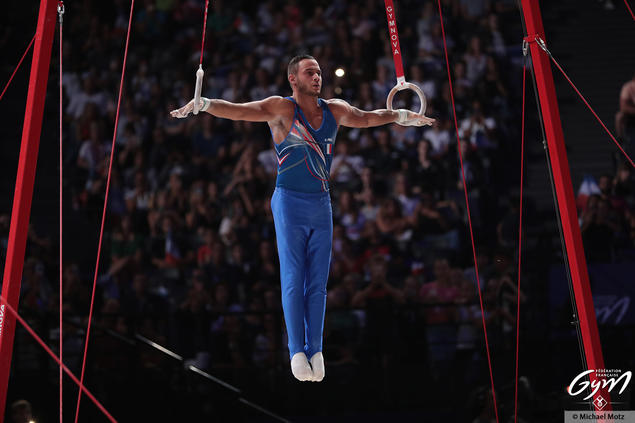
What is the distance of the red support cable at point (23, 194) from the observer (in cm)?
439

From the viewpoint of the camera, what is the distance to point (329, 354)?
7.17 meters

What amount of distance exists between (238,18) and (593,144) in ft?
15.7

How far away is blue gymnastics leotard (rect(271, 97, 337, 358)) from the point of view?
4363mm

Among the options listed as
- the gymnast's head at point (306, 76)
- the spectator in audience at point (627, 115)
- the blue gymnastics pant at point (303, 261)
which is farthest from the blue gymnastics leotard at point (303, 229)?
the spectator in audience at point (627, 115)

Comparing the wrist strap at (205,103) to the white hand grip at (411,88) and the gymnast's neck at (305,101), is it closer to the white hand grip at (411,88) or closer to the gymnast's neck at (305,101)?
the gymnast's neck at (305,101)

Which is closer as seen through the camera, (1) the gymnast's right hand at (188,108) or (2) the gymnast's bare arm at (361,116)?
(1) the gymnast's right hand at (188,108)

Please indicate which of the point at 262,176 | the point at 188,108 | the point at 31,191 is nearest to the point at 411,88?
the point at 188,108

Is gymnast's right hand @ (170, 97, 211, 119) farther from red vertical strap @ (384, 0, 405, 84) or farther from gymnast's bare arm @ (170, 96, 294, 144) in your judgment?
red vertical strap @ (384, 0, 405, 84)

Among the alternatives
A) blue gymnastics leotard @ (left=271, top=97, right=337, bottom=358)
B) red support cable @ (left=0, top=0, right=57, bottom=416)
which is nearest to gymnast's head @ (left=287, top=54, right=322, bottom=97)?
blue gymnastics leotard @ (left=271, top=97, right=337, bottom=358)

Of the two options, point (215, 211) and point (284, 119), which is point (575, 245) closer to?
point (284, 119)

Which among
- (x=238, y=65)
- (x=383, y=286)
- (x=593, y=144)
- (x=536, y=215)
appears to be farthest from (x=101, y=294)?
(x=593, y=144)

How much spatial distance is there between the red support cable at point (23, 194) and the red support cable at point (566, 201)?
9.08 ft

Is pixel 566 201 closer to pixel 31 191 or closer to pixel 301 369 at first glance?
pixel 301 369

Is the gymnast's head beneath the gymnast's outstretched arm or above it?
above
